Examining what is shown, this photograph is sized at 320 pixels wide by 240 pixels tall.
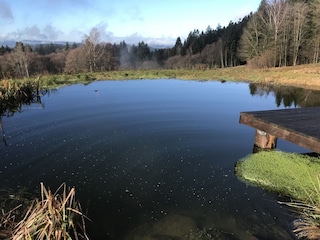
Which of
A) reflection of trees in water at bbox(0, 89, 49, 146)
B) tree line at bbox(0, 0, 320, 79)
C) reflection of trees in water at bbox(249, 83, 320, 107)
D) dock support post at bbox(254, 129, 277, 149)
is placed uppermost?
tree line at bbox(0, 0, 320, 79)

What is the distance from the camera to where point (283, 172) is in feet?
20.6

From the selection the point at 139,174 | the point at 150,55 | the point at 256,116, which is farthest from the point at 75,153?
the point at 150,55

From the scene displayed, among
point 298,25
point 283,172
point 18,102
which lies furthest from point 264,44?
point 283,172

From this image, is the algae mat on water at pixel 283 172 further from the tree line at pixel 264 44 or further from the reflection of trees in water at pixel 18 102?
the tree line at pixel 264 44

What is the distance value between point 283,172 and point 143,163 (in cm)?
325

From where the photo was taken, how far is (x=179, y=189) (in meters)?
5.69

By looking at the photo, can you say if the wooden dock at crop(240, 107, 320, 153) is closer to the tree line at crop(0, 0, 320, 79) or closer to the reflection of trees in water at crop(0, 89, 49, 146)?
the reflection of trees in water at crop(0, 89, 49, 146)

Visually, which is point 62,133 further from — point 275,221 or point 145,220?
point 275,221

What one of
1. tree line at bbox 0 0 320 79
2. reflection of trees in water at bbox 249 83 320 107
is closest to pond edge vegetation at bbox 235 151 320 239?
reflection of trees in water at bbox 249 83 320 107

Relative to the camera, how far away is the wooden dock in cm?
604

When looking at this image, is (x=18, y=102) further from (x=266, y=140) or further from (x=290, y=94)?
(x=290, y=94)

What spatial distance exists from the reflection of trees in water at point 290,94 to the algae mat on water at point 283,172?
329 inches

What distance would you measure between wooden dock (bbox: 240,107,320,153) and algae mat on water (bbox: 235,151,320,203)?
545 millimetres

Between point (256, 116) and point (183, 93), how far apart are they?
9708 mm
